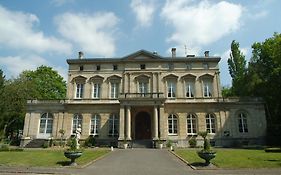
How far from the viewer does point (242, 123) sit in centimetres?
3366

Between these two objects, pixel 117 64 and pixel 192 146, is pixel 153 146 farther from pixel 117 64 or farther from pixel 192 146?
pixel 117 64

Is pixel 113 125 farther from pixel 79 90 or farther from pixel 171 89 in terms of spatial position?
pixel 171 89

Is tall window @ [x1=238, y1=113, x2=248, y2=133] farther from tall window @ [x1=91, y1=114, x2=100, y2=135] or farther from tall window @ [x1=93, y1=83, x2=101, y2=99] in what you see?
tall window @ [x1=93, y1=83, x2=101, y2=99]

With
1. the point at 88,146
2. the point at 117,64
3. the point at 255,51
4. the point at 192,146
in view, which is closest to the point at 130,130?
the point at 88,146

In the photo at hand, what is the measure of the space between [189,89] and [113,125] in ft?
42.5

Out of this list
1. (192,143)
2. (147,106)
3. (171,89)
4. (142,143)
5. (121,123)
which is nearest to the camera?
(142,143)

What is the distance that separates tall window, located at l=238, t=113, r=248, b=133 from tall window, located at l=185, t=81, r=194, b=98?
24.9 feet

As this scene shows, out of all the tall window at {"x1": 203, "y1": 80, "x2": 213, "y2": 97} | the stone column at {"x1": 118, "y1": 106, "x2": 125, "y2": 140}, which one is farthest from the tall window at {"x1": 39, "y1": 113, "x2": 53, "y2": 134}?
the tall window at {"x1": 203, "y1": 80, "x2": 213, "y2": 97}

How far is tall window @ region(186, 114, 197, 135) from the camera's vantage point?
3353 centimetres

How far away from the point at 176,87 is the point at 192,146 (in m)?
9.43

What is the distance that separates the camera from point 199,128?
33.2 meters

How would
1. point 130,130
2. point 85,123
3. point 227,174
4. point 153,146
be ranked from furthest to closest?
point 85,123 < point 130,130 < point 153,146 < point 227,174

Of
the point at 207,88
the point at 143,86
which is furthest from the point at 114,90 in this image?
the point at 207,88

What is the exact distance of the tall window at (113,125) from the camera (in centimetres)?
3406
